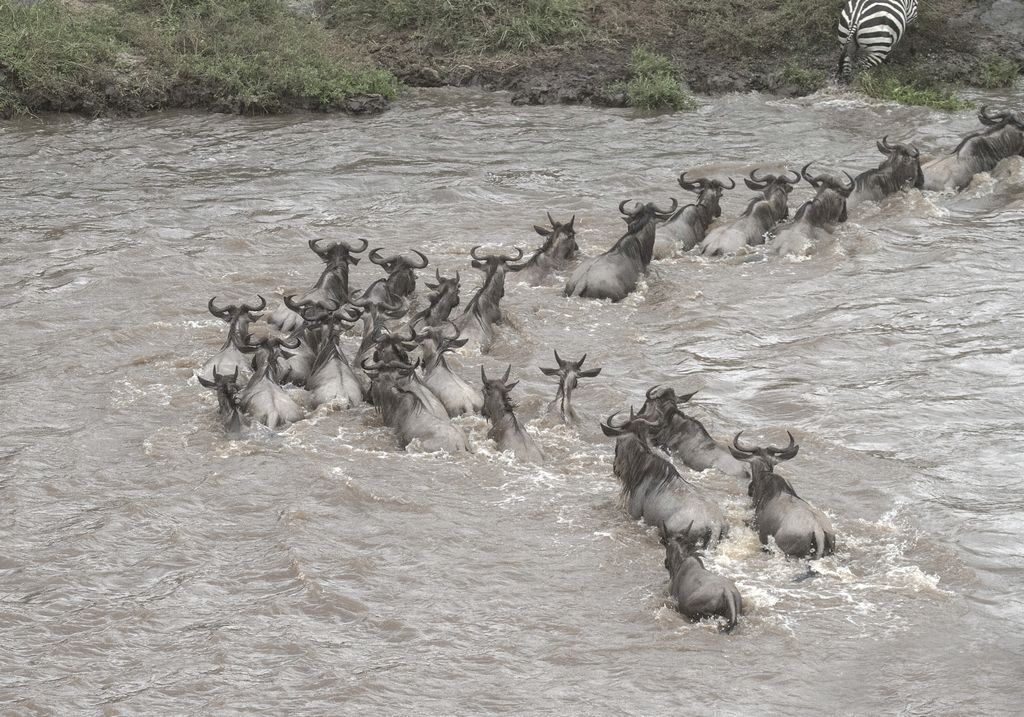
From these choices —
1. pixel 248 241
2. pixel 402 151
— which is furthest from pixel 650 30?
pixel 248 241

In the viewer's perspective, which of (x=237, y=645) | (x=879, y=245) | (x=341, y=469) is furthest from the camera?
(x=879, y=245)

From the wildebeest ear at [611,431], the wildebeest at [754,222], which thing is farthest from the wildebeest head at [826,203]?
the wildebeest ear at [611,431]

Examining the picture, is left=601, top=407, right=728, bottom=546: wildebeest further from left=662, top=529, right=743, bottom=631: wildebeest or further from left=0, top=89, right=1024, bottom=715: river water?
left=662, top=529, right=743, bottom=631: wildebeest

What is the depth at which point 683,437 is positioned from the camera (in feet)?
28.5

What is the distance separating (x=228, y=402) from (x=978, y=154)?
949cm

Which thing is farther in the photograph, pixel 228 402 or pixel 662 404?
pixel 228 402

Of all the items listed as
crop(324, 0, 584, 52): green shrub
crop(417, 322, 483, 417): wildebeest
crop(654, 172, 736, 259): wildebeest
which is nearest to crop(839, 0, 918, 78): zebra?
crop(324, 0, 584, 52): green shrub

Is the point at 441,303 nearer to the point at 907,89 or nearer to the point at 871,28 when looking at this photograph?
the point at 907,89

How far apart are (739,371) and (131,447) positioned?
4.52 m

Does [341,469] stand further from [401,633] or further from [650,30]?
[650,30]

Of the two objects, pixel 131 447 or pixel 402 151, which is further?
pixel 402 151

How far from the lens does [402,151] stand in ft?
54.2

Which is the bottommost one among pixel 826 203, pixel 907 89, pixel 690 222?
pixel 690 222

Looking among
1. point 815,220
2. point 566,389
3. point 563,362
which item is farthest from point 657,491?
point 815,220
